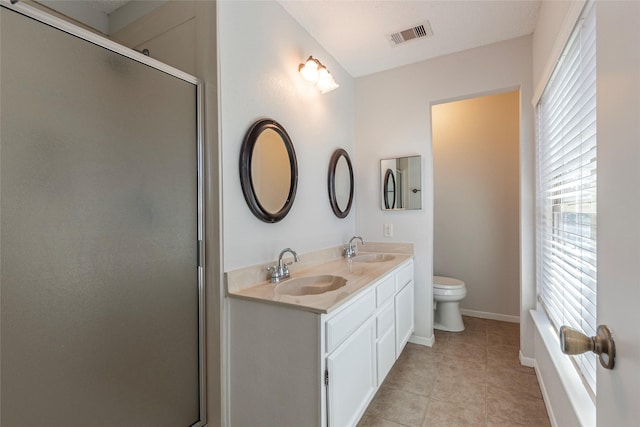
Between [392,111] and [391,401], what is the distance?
233cm

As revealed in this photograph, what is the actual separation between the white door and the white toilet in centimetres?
209

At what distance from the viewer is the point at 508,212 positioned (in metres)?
3.01

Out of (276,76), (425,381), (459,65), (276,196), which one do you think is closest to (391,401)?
(425,381)

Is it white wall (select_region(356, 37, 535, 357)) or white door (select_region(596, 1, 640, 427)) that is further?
white wall (select_region(356, 37, 535, 357))

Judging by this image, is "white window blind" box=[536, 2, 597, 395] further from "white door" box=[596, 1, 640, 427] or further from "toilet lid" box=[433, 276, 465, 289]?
"toilet lid" box=[433, 276, 465, 289]

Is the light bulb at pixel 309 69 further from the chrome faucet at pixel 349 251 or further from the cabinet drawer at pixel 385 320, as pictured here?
the cabinet drawer at pixel 385 320

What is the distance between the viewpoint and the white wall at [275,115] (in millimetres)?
1506

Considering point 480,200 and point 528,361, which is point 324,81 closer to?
point 480,200

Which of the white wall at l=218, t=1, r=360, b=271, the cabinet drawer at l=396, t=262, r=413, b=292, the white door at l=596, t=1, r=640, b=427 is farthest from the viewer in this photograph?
the cabinet drawer at l=396, t=262, r=413, b=292

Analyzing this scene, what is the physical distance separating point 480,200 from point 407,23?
201 centimetres

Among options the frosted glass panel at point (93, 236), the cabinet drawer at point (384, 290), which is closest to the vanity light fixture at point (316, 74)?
the frosted glass panel at point (93, 236)

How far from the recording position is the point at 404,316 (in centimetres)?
225

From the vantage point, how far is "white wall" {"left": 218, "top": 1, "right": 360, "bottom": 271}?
1.51 metres

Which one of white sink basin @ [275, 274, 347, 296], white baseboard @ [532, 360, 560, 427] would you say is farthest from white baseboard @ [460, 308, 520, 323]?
white sink basin @ [275, 274, 347, 296]
